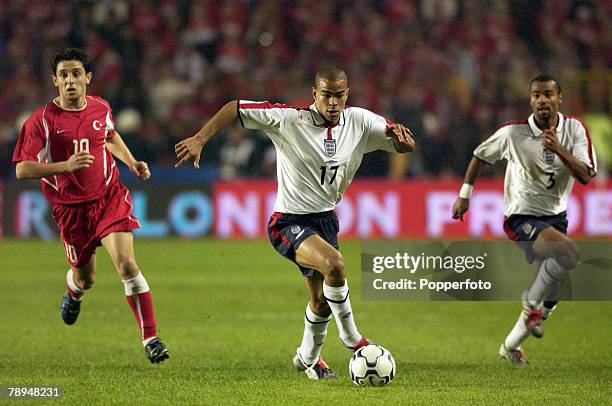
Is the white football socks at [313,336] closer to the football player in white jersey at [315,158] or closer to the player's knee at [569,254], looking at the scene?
the football player in white jersey at [315,158]

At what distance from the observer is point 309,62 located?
2225cm

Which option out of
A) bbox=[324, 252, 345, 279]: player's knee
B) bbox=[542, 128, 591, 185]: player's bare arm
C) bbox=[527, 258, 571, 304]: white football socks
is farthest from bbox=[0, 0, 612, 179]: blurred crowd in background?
bbox=[324, 252, 345, 279]: player's knee

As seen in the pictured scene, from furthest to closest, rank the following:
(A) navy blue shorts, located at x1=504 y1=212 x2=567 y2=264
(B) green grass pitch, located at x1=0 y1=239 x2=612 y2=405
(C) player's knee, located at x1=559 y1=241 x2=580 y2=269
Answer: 1. (A) navy blue shorts, located at x1=504 y1=212 x2=567 y2=264
2. (C) player's knee, located at x1=559 y1=241 x2=580 y2=269
3. (B) green grass pitch, located at x1=0 y1=239 x2=612 y2=405

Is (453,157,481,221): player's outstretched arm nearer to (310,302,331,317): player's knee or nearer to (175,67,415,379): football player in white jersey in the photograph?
(175,67,415,379): football player in white jersey

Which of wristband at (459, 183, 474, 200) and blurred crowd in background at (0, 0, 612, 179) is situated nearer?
wristband at (459, 183, 474, 200)

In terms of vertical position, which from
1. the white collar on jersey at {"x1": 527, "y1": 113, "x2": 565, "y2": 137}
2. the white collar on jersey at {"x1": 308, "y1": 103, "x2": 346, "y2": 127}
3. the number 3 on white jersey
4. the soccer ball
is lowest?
the soccer ball

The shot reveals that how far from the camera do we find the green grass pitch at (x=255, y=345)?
7.07 m

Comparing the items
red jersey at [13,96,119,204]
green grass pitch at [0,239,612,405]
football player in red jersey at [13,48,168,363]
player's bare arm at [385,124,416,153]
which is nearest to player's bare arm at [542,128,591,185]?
player's bare arm at [385,124,416,153]

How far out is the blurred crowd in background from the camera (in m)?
20.2

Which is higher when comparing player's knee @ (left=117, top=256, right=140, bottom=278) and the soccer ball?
player's knee @ (left=117, top=256, right=140, bottom=278)

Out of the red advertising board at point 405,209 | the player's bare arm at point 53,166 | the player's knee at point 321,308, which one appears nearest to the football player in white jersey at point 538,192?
the player's knee at point 321,308

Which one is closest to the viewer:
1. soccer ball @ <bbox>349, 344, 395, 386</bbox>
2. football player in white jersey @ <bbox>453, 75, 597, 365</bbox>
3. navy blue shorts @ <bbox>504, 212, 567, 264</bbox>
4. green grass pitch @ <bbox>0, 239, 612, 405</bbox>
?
green grass pitch @ <bbox>0, 239, 612, 405</bbox>

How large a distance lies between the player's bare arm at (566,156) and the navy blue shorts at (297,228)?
163 centimetres

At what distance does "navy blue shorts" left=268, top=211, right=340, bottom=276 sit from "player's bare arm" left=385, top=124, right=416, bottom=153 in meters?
0.69
